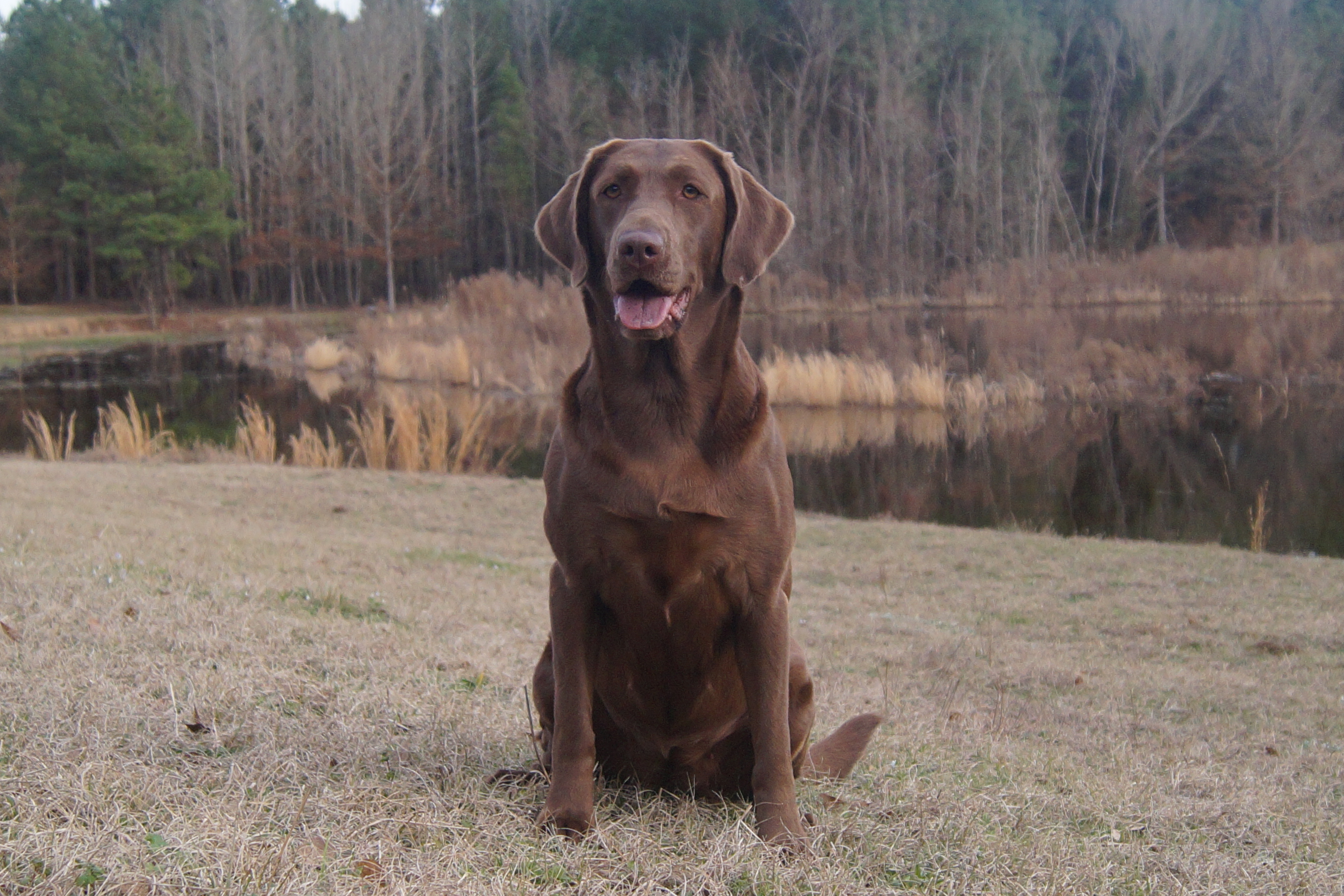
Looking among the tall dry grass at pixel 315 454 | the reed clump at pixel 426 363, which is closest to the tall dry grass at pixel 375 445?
the tall dry grass at pixel 315 454

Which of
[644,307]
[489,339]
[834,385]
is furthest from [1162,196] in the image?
[644,307]

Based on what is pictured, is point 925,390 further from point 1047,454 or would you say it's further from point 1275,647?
point 1275,647

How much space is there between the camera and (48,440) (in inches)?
631

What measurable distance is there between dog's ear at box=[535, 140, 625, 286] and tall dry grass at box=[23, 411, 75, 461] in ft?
44.4

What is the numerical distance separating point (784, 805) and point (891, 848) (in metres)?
0.30

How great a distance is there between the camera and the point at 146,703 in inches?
137

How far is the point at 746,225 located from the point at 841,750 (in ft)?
5.42

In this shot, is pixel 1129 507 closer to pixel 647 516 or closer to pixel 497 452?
pixel 497 452

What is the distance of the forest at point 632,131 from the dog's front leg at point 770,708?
39120mm

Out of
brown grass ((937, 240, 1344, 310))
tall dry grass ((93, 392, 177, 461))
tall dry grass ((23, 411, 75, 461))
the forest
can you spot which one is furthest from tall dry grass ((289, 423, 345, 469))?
the forest

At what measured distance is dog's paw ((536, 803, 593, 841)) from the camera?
273 cm

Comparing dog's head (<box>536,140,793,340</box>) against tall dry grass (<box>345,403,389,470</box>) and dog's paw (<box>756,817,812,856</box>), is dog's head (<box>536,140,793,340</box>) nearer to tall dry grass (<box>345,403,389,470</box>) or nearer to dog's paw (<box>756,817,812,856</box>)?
dog's paw (<box>756,817,812,856</box>)

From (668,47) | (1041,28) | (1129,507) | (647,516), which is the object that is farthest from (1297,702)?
(1041,28)

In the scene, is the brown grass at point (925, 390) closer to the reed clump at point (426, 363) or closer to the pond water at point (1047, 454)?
the pond water at point (1047, 454)
